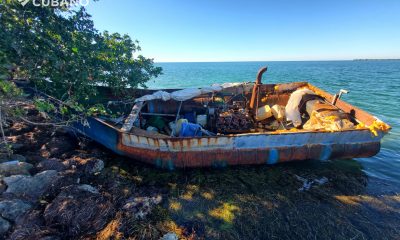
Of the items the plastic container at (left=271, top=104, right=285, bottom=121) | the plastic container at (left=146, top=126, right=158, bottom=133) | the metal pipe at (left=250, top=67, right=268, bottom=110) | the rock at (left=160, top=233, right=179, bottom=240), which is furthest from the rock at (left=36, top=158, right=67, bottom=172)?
the plastic container at (left=271, top=104, right=285, bottom=121)

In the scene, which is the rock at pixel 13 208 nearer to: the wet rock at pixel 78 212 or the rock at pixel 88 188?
the wet rock at pixel 78 212

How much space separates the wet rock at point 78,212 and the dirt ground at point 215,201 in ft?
0.08

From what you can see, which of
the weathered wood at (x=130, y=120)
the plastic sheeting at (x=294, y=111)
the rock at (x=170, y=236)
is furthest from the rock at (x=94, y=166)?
the plastic sheeting at (x=294, y=111)

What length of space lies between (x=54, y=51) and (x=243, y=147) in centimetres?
712

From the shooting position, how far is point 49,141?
8656 millimetres

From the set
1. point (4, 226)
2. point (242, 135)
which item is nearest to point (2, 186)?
point (4, 226)

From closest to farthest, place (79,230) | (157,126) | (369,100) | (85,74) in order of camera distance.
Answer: (79,230)
(85,74)
(157,126)
(369,100)

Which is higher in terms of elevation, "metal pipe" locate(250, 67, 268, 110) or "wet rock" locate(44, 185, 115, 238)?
"metal pipe" locate(250, 67, 268, 110)

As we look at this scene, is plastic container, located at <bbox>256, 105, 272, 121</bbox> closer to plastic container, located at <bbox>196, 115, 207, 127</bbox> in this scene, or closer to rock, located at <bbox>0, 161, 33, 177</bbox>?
plastic container, located at <bbox>196, 115, 207, 127</bbox>

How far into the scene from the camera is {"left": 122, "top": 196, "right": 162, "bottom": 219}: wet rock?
5.53m

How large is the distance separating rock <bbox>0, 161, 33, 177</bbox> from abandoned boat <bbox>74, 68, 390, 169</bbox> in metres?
2.32

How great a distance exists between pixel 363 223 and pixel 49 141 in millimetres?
11606

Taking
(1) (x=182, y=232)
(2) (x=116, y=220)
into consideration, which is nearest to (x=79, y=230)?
(2) (x=116, y=220)

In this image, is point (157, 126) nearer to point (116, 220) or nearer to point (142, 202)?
point (142, 202)
